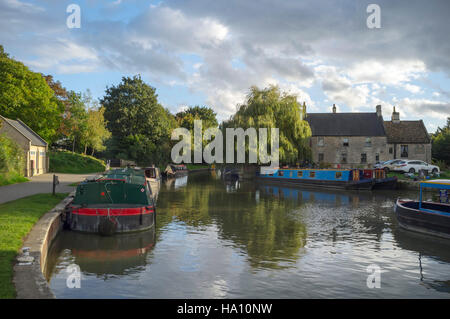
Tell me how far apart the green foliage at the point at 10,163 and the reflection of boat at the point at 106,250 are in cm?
1435

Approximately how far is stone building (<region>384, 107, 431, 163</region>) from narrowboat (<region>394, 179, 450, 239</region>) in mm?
46092

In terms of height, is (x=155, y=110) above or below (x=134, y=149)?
above

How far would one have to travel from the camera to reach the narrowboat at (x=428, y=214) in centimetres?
1492

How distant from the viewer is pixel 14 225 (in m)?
11.8

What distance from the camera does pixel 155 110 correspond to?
64.2 m

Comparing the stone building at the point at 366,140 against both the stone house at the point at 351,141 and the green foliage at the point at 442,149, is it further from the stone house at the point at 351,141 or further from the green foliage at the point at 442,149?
the green foliage at the point at 442,149

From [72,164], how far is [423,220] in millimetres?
39382

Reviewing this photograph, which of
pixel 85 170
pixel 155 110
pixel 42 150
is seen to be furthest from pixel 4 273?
pixel 155 110

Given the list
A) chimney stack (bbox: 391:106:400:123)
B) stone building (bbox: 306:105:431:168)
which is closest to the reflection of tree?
stone building (bbox: 306:105:431:168)

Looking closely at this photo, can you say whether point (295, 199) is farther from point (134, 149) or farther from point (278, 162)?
point (134, 149)

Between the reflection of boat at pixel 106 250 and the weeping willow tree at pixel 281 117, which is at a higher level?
the weeping willow tree at pixel 281 117

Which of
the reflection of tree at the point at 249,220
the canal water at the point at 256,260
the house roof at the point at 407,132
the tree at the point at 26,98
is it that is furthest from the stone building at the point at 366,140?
the canal water at the point at 256,260
